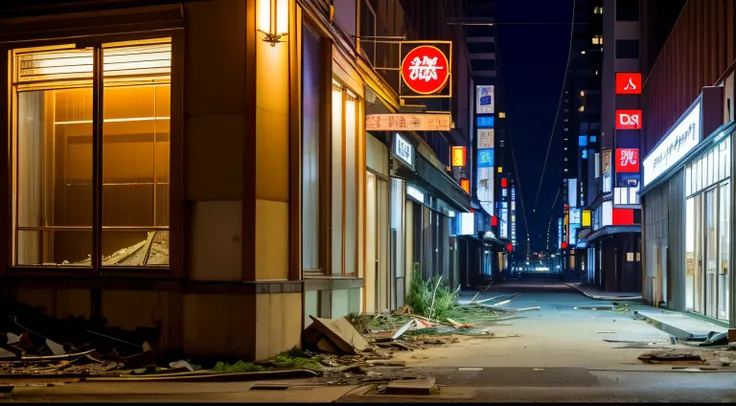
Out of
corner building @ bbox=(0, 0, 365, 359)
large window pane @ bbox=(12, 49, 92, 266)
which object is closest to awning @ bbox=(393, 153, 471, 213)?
corner building @ bbox=(0, 0, 365, 359)

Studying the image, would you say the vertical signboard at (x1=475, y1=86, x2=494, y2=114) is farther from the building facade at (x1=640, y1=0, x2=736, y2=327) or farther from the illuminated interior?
the illuminated interior

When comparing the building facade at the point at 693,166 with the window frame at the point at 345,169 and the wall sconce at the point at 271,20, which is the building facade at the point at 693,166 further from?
the wall sconce at the point at 271,20

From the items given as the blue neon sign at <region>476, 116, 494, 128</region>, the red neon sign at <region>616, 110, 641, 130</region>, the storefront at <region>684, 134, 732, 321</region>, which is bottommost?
the storefront at <region>684, 134, 732, 321</region>

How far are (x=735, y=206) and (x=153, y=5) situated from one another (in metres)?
13.4

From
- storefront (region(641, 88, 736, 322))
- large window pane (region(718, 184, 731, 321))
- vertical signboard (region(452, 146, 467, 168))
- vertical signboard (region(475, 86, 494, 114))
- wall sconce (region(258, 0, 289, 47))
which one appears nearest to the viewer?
wall sconce (region(258, 0, 289, 47))

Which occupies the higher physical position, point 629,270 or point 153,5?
point 153,5

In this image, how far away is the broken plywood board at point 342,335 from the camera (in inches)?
627

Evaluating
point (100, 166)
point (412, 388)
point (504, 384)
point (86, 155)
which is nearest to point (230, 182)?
point (100, 166)

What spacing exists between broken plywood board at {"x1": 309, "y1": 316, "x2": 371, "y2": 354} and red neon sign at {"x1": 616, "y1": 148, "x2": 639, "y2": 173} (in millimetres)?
27808

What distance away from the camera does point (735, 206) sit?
68.7ft

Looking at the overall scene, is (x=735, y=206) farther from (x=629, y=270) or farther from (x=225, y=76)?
(x=629, y=270)

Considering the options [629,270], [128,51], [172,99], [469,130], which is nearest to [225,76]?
[172,99]

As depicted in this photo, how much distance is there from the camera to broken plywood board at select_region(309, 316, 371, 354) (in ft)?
52.3

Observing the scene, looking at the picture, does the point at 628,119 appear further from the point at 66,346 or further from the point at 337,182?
the point at 66,346
